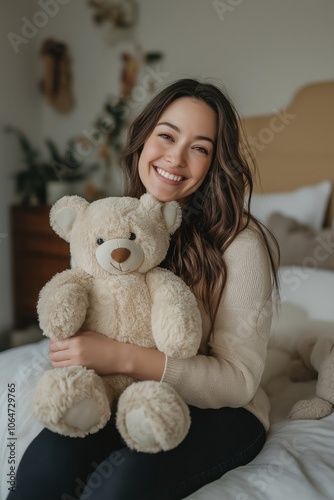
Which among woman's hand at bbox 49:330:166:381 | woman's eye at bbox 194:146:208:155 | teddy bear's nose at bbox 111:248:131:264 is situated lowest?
woman's hand at bbox 49:330:166:381

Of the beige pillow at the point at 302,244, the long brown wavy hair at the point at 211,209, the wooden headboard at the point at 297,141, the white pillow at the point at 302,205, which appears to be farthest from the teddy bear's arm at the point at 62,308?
the wooden headboard at the point at 297,141

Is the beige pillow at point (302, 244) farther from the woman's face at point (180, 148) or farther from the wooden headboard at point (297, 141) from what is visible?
the woman's face at point (180, 148)

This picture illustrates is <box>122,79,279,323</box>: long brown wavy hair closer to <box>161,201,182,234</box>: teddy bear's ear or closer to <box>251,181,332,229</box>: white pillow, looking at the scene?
<box>161,201,182,234</box>: teddy bear's ear

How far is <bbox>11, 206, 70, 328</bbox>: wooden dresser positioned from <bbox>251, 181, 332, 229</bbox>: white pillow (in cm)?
102

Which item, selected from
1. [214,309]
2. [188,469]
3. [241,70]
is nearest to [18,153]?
[241,70]

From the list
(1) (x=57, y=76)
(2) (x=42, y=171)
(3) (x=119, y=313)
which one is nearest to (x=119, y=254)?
(3) (x=119, y=313)

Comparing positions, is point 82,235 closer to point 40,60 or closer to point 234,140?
point 234,140

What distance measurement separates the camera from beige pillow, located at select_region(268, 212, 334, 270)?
5.94 ft

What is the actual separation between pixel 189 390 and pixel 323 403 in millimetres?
369

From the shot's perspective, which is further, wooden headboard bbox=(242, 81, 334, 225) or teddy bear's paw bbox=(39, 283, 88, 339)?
wooden headboard bbox=(242, 81, 334, 225)

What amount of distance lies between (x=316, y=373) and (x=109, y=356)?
70 cm

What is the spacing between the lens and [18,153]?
2.99 m

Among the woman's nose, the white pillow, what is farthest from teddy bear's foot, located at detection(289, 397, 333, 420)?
the white pillow

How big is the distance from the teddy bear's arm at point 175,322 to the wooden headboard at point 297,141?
1.39m
